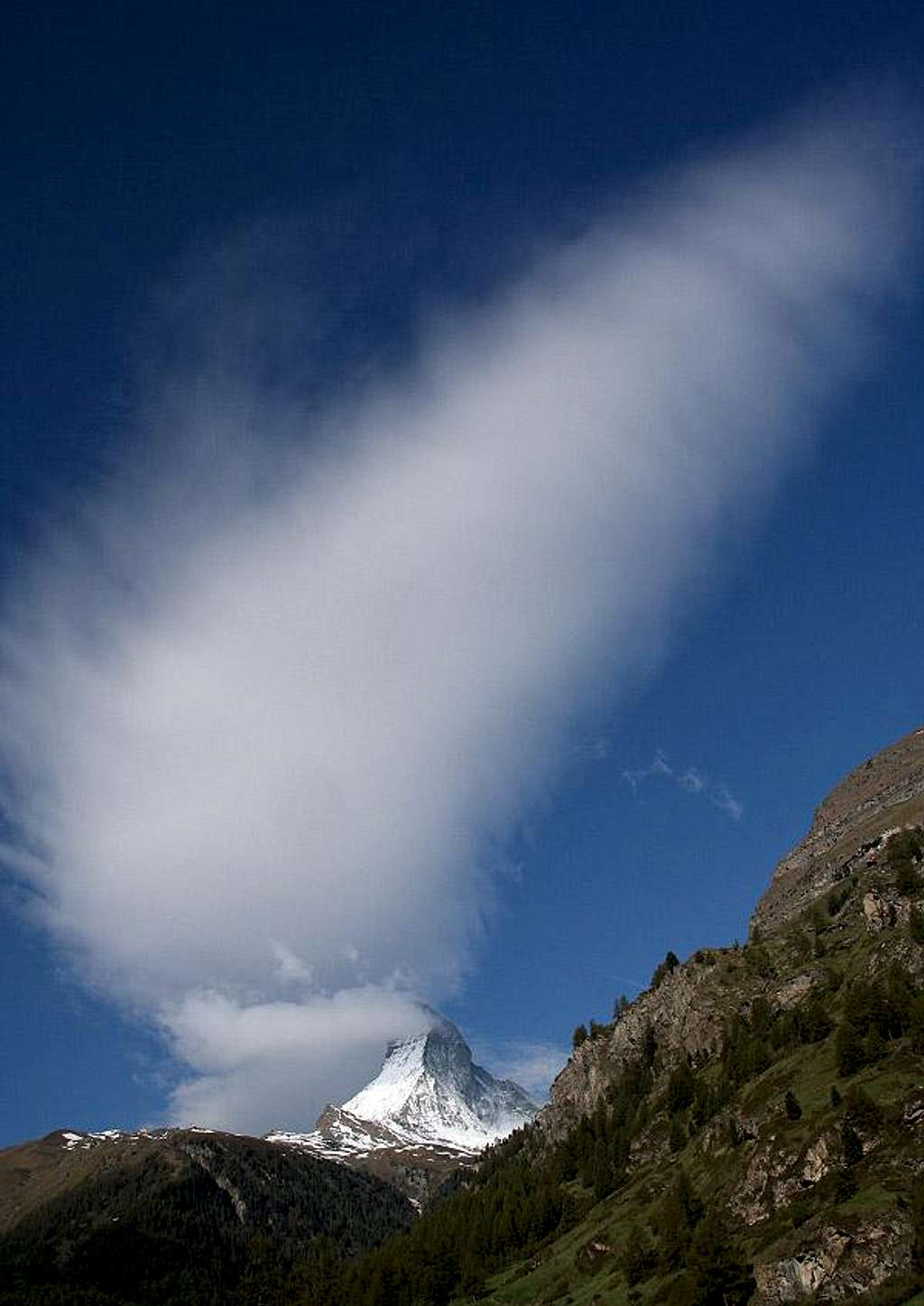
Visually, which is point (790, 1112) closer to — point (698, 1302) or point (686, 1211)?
point (686, 1211)

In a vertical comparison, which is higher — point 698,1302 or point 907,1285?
point 698,1302

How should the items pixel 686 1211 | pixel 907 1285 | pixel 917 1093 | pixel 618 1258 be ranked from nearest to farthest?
1. pixel 907 1285
2. pixel 917 1093
3. pixel 686 1211
4. pixel 618 1258

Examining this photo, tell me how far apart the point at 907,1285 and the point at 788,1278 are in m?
22.5

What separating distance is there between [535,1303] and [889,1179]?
310 ft

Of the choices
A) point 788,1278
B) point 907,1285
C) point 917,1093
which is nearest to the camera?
point 907,1285

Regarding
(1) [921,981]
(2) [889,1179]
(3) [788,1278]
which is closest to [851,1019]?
(1) [921,981]

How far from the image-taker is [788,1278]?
127938 mm

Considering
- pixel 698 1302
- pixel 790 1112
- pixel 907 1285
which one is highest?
pixel 790 1112

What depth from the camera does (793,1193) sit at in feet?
506

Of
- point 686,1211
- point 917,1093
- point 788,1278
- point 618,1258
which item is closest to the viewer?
point 788,1278

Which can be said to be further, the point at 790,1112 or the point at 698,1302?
the point at 790,1112

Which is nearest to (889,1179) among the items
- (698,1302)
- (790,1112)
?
(698,1302)

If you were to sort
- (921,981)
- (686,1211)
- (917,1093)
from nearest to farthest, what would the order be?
(917,1093) < (686,1211) < (921,981)

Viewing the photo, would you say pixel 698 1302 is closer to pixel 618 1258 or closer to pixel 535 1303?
pixel 618 1258
